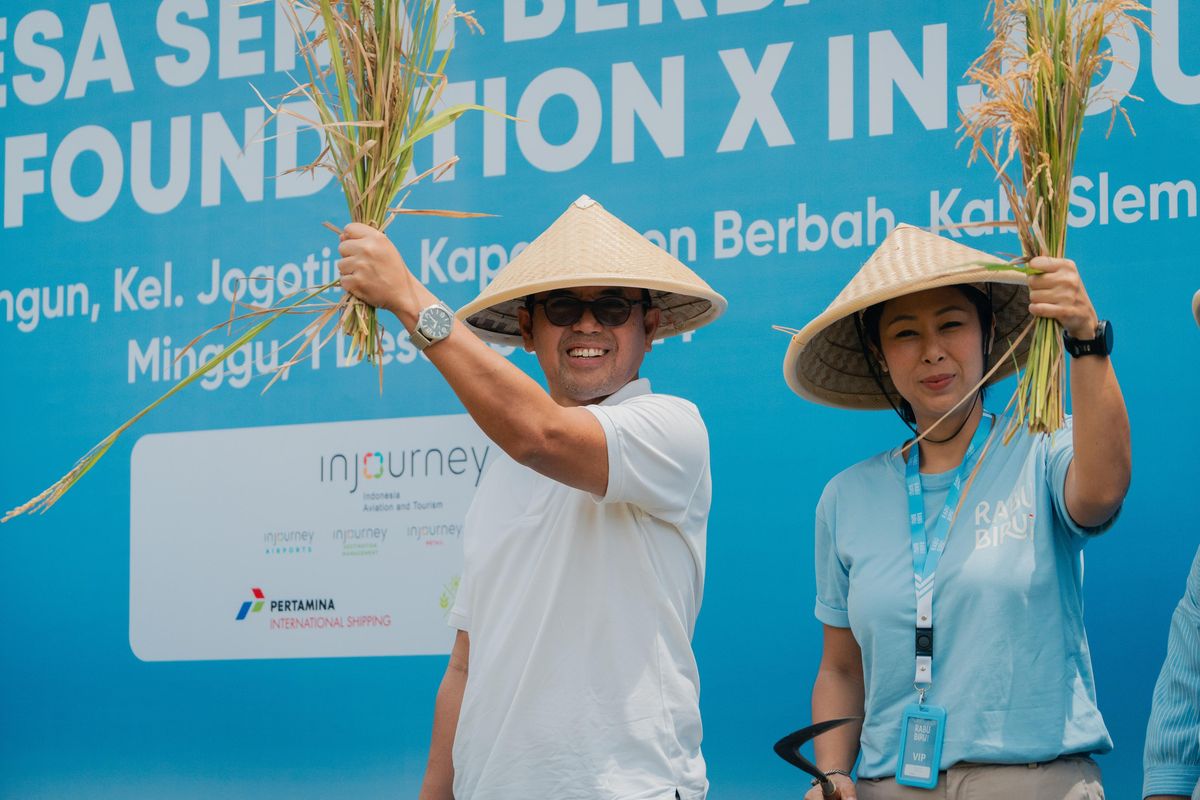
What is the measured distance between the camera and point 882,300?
2510mm

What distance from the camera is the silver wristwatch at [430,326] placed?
198cm

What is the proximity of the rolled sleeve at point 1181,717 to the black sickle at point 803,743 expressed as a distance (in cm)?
48

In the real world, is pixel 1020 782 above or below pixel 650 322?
below

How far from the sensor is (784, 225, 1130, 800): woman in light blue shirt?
2.25 m

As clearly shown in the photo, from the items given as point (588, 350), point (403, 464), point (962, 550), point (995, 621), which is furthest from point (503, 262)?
point (995, 621)

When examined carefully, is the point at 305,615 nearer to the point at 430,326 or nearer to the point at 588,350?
the point at 588,350

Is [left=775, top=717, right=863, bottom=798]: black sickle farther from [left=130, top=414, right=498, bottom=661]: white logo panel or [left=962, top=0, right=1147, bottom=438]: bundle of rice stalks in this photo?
[left=130, top=414, right=498, bottom=661]: white logo panel

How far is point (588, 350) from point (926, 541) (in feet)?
2.02

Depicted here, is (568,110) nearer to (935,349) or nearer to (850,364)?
(850,364)

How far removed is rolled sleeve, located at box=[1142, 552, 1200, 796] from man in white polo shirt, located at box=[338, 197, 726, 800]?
2.34 feet

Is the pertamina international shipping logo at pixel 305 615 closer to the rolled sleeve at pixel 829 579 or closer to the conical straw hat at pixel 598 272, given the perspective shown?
the conical straw hat at pixel 598 272

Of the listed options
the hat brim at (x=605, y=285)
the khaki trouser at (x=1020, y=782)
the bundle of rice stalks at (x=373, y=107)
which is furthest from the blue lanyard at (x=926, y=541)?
the bundle of rice stalks at (x=373, y=107)

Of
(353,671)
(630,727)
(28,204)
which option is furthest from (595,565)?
(28,204)

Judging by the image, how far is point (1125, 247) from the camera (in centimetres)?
300
